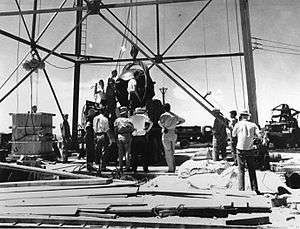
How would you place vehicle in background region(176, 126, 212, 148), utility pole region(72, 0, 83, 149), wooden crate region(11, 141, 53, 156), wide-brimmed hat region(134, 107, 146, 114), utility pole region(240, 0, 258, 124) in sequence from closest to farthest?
utility pole region(240, 0, 258, 124)
wide-brimmed hat region(134, 107, 146, 114)
wooden crate region(11, 141, 53, 156)
utility pole region(72, 0, 83, 149)
vehicle in background region(176, 126, 212, 148)

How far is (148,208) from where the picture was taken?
511cm

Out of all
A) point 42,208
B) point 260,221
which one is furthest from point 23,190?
point 260,221

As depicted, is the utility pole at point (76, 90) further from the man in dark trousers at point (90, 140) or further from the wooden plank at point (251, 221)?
the wooden plank at point (251, 221)

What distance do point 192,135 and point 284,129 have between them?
20.9ft

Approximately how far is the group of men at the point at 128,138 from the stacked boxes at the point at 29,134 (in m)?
3.72

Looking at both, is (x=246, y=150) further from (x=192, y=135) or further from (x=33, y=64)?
(x=192, y=135)

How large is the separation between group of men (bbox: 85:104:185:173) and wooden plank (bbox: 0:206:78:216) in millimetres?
4327

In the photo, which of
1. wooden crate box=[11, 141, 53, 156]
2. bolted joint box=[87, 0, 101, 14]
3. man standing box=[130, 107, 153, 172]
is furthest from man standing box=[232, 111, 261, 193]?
wooden crate box=[11, 141, 53, 156]

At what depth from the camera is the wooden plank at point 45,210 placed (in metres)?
5.00

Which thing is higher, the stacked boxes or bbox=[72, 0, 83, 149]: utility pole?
bbox=[72, 0, 83, 149]: utility pole

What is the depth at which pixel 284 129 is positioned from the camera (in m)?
22.9

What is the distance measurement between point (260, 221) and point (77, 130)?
1575 centimetres

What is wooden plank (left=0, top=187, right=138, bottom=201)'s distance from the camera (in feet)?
20.0

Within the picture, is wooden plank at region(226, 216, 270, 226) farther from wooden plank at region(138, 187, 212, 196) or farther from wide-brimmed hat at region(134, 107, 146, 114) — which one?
→ wide-brimmed hat at region(134, 107, 146, 114)
